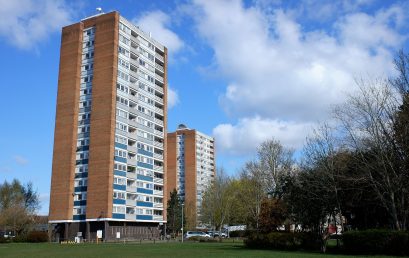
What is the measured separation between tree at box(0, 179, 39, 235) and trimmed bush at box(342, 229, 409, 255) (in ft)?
226

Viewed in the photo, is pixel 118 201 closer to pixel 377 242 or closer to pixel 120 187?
pixel 120 187

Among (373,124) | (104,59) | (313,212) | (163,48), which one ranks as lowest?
(313,212)

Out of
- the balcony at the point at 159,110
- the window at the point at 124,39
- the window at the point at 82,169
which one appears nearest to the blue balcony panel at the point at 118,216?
the window at the point at 82,169

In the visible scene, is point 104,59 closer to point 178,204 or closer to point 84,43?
point 84,43

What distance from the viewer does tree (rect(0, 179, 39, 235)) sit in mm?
83938

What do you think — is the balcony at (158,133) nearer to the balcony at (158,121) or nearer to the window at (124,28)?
the balcony at (158,121)

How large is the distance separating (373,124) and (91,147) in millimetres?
58345

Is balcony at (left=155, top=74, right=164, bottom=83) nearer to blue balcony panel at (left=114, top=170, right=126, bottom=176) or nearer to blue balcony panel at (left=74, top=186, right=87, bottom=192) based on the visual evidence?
blue balcony panel at (left=114, top=170, right=126, bottom=176)

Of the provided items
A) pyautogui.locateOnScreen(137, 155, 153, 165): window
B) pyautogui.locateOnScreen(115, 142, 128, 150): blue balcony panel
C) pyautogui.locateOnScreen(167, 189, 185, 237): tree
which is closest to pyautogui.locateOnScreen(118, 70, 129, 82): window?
pyautogui.locateOnScreen(115, 142, 128, 150): blue balcony panel

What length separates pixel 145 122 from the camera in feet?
305

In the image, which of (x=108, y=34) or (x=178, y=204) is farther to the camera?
(x=178, y=204)

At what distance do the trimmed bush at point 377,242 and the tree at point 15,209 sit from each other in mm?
68789

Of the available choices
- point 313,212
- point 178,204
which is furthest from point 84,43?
point 313,212

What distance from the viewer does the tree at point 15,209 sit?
83.9 metres
